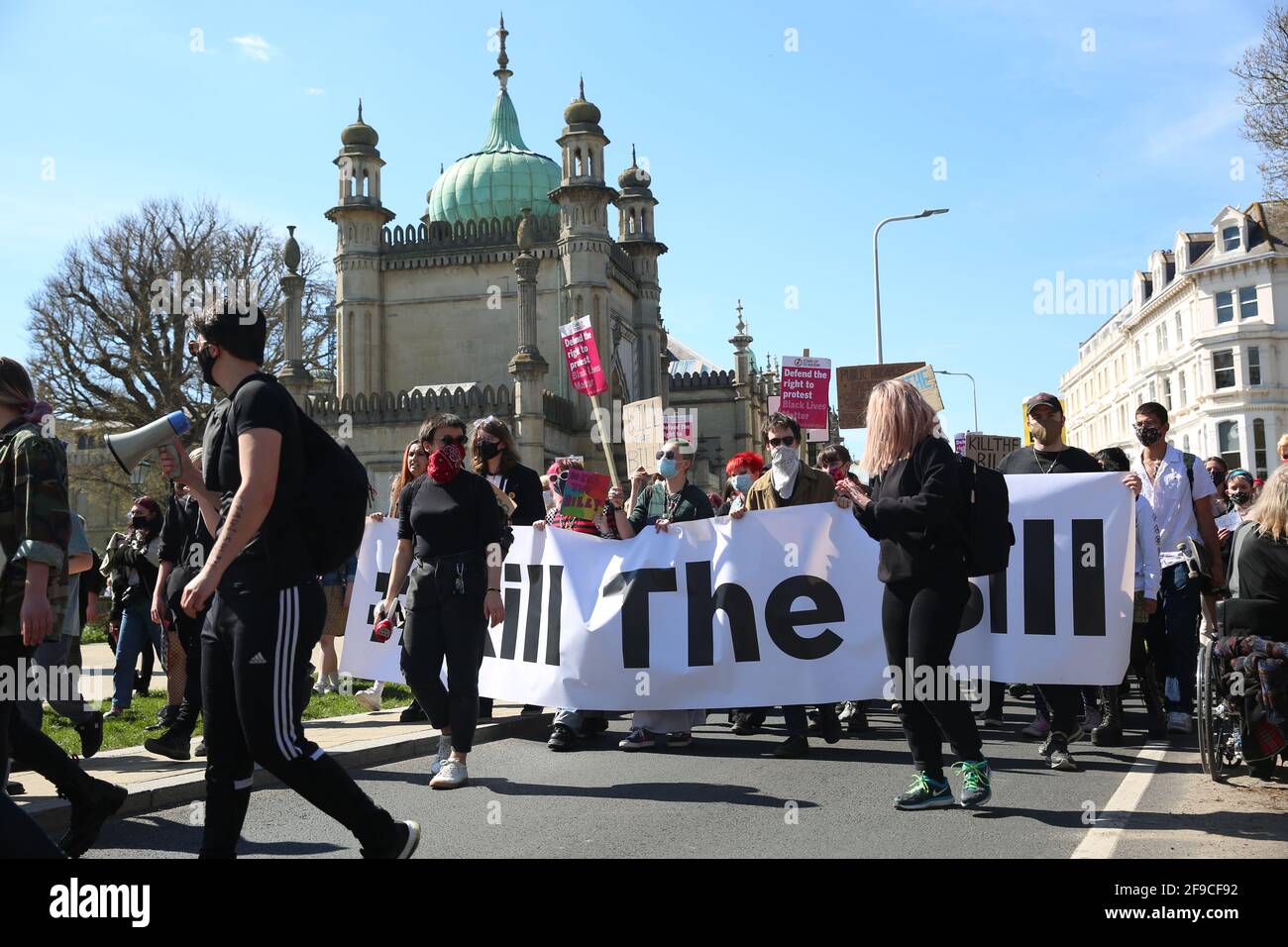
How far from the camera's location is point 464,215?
4384 cm

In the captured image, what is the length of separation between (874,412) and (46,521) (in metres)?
4.01

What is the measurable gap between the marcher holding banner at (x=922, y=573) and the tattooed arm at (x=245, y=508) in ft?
9.86

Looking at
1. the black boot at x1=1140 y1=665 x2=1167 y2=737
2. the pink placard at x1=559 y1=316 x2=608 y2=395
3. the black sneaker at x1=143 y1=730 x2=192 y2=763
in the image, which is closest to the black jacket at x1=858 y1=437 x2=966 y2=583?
the black boot at x1=1140 y1=665 x2=1167 y2=737

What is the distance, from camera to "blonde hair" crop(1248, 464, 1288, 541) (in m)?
6.62

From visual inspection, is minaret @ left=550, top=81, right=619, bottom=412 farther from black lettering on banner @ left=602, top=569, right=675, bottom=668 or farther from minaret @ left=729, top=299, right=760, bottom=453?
black lettering on banner @ left=602, top=569, right=675, bottom=668

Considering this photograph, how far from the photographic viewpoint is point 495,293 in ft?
134

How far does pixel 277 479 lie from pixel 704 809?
3.32 meters

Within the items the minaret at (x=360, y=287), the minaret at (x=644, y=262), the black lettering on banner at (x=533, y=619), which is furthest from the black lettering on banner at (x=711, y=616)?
the minaret at (x=644, y=262)

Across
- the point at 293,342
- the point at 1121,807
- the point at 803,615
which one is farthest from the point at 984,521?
the point at 293,342

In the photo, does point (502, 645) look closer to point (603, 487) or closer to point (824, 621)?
point (603, 487)

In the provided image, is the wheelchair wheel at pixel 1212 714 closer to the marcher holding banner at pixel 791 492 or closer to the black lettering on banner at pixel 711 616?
the marcher holding banner at pixel 791 492

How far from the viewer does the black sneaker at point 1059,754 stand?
24.6 ft

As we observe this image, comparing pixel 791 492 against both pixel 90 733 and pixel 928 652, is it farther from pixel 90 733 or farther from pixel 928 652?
pixel 90 733
